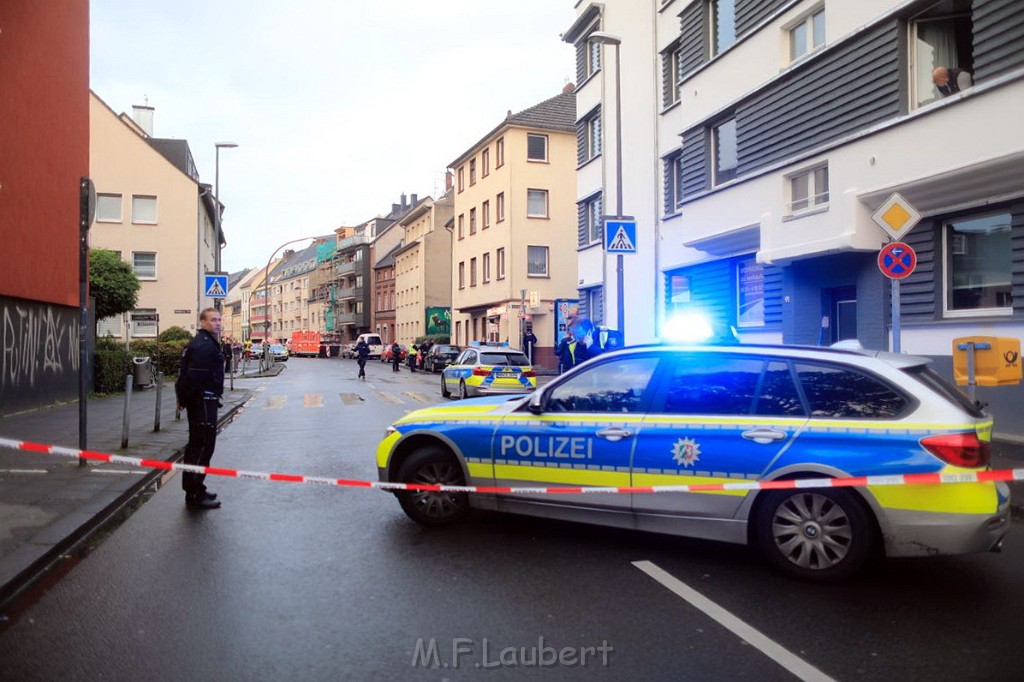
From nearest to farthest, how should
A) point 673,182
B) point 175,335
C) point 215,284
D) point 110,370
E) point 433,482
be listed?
point 433,482 < point 110,370 < point 673,182 < point 215,284 < point 175,335

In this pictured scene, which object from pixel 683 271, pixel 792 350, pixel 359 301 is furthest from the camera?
pixel 359 301

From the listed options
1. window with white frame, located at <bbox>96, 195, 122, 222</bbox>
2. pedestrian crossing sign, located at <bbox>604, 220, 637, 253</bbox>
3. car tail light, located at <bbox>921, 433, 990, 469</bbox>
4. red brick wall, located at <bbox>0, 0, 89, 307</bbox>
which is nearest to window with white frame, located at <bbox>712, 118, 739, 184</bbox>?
pedestrian crossing sign, located at <bbox>604, 220, 637, 253</bbox>

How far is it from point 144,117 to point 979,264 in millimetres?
52762

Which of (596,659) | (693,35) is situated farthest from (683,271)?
(596,659)

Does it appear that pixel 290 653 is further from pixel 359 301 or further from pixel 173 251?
pixel 359 301

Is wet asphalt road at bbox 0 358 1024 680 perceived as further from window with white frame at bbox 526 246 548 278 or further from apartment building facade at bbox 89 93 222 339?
window with white frame at bbox 526 246 548 278

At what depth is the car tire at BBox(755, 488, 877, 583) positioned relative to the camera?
4777 millimetres

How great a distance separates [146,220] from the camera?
4006cm

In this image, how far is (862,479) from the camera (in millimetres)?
4734

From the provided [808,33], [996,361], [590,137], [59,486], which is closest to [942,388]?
[996,361]

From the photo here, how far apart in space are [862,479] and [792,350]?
97 cm

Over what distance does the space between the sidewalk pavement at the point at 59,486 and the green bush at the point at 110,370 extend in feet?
19.7

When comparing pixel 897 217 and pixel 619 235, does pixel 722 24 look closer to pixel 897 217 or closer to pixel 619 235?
pixel 619 235

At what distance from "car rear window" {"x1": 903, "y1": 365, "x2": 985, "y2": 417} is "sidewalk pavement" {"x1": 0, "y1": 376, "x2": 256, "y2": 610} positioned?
548 centimetres
